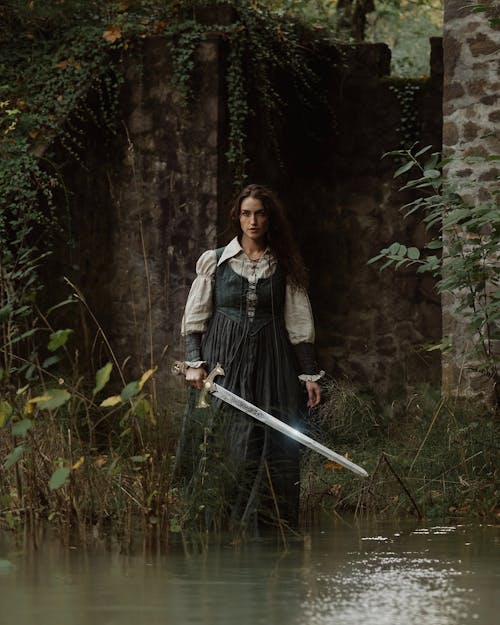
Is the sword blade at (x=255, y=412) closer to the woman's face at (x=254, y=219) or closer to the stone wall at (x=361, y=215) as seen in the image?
the woman's face at (x=254, y=219)

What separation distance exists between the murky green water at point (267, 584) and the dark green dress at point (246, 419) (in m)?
0.29

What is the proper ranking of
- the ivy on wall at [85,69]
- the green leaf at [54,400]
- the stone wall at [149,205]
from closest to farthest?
the green leaf at [54,400]
the ivy on wall at [85,69]
the stone wall at [149,205]

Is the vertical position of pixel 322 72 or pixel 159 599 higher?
pixel 322 72

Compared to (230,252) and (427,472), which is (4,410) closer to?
(230,252)

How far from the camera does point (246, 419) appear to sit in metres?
6.08

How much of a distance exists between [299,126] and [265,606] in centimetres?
695

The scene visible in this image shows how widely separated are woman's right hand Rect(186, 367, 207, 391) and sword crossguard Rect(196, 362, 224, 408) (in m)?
0.03

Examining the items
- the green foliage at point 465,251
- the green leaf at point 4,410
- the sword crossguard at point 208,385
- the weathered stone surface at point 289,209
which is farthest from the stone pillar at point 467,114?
the green leaf at point 4,410

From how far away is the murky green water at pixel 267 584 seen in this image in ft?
13.4

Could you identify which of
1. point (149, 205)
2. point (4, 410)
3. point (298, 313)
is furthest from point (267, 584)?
point (149, 205)

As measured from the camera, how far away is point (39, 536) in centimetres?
559

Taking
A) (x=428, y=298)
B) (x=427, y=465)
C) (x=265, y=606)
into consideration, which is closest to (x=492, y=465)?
(x=427, y=465)

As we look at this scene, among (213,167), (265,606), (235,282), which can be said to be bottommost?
(265,606)

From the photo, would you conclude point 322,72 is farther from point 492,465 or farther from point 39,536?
point 39,536
